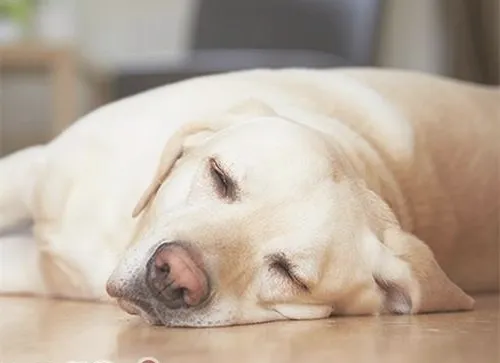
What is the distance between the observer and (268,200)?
1660mm

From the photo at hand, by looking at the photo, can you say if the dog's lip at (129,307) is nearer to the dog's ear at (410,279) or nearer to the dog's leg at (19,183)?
the dog's ear at (410,279)

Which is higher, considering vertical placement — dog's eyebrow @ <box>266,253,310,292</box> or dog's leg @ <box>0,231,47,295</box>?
dog's eyebrow @ <box>266,253,310,292</box>

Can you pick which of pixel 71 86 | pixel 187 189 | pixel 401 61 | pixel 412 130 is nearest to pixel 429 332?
pixel 187 189

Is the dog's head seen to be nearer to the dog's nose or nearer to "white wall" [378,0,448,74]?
the dog's nose

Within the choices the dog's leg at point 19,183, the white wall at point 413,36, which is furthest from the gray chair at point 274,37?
the dog's leg at point 19,183

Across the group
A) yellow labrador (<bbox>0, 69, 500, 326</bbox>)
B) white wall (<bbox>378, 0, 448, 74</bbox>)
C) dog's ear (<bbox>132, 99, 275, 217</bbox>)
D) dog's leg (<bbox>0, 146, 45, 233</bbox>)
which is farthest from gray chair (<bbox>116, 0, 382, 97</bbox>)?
dog's ear (<bbox>132, 99, 275, 217</bbox>)

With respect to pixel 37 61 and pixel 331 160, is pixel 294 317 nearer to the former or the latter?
pixel 331 160

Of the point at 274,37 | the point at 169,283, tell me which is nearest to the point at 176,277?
the point at 169,283

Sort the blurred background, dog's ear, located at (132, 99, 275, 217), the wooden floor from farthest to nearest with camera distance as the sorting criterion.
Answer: the blurred background, dog's ear, located at (132, 99, 275, 217), the wooden floor

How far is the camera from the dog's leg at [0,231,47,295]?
206 cm

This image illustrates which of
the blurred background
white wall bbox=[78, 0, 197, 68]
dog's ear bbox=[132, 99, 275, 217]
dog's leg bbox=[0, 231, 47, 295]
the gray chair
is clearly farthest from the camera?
white wall bbox=[78, 0, 197, 68]

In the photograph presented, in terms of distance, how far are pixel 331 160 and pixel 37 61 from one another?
155 inches

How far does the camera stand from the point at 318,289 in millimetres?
1690

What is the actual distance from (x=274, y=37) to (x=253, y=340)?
3.48 m
